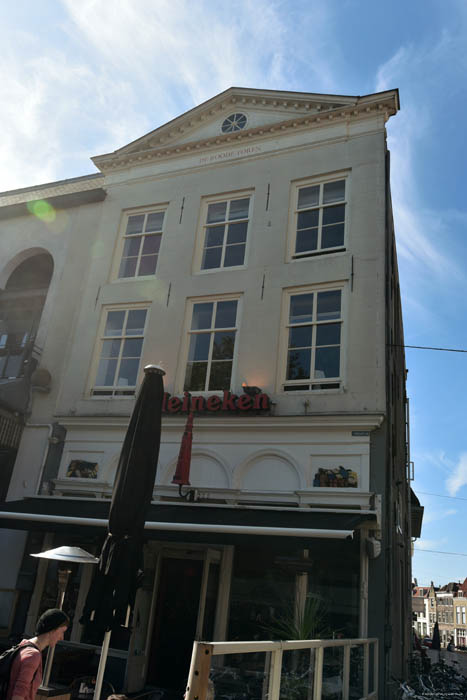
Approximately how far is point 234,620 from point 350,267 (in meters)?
7.70

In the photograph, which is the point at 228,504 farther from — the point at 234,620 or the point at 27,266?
the point at 27,266

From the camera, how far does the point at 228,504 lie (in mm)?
10828

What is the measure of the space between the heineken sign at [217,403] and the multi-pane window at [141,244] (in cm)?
417

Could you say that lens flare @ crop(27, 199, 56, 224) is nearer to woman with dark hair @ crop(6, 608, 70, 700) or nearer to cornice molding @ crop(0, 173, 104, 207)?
cornice molding @ crop(0, 173, 104, 207)

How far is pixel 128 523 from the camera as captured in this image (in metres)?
6.35

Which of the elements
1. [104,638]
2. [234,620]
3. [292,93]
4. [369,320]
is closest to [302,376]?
[369,320]

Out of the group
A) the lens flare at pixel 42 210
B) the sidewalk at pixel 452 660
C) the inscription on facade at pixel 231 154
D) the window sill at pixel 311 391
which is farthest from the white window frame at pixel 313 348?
the sidewalk at pixel 452 660

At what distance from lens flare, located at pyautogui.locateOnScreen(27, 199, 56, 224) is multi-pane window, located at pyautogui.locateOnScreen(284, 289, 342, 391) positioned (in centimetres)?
870

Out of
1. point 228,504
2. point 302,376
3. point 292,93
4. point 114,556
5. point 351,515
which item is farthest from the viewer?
point 292,93

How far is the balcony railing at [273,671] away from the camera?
3180 mm

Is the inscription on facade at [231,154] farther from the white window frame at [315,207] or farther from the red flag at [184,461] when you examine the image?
the red flag at [184,461]

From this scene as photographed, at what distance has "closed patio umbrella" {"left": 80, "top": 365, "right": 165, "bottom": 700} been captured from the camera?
19.4 feet

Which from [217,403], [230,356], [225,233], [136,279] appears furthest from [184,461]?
[225,233]

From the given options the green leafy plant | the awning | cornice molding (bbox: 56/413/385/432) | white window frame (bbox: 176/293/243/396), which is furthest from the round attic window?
the green leafy plant
